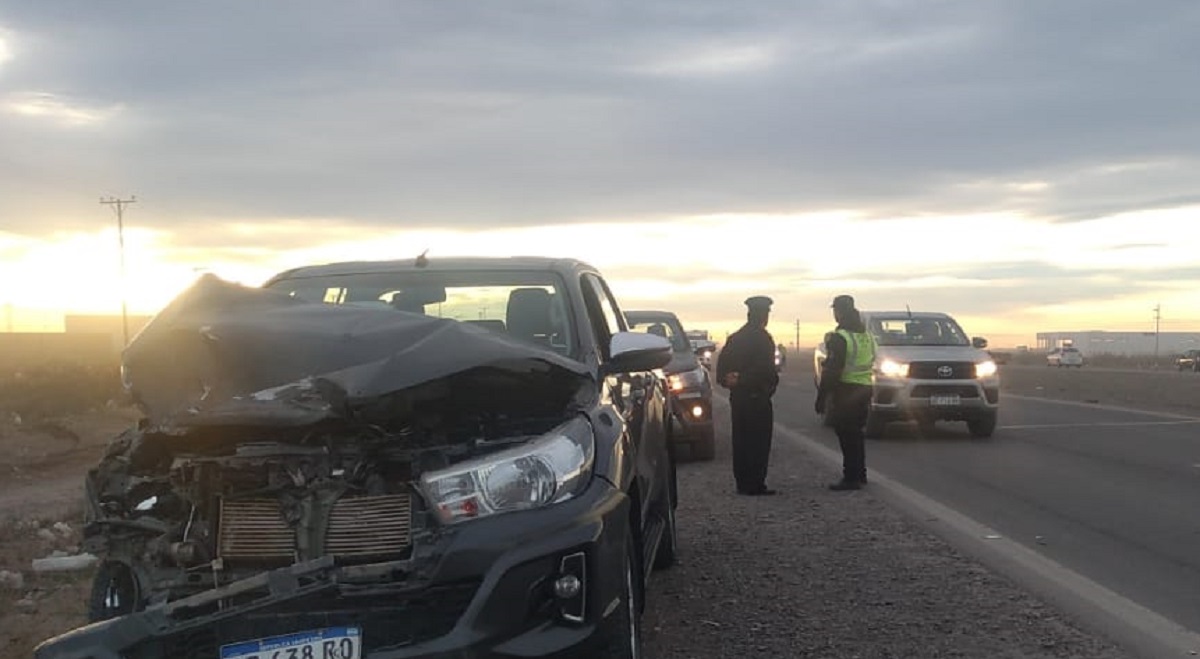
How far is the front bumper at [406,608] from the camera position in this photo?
360 centimetres

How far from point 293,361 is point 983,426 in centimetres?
1523

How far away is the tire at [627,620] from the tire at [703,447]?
33.1ft

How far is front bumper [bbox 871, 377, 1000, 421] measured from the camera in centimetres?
1725

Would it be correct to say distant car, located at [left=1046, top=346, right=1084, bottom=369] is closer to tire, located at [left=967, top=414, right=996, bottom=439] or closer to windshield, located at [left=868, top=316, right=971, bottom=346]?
windshield, located at [left=868, top=316, right=971, bottom=346]

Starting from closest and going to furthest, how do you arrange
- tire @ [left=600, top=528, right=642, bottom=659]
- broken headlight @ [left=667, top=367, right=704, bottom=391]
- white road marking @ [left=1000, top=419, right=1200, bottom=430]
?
tire @ [left=600, top=528, right=642, bottom=659] → broken headlight @ [left=667, top=367, right=704, bottom=391] → white road marking @ [left=1000, top=419, right=1200, bottom=430]

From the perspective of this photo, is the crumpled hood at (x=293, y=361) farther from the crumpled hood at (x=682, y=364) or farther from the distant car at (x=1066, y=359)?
the distant car at (x=1066, y=359)

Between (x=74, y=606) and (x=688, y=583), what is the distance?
153 inches

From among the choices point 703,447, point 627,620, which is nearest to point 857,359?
point 703,447

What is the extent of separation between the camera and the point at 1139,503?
34.8 ft

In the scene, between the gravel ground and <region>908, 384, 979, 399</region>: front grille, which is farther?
<region>908, 384, 979, 399</region>: front grille

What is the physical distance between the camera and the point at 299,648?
360cm

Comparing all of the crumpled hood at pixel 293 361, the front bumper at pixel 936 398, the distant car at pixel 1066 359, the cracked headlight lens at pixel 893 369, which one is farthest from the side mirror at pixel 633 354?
the distant car at pixel 1066 359

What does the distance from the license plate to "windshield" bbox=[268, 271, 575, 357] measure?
250 centimetres

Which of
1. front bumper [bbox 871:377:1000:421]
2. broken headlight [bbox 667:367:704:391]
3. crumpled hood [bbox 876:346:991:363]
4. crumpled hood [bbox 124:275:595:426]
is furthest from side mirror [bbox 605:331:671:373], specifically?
crumpled hood [bbox 876:346:991:363]
